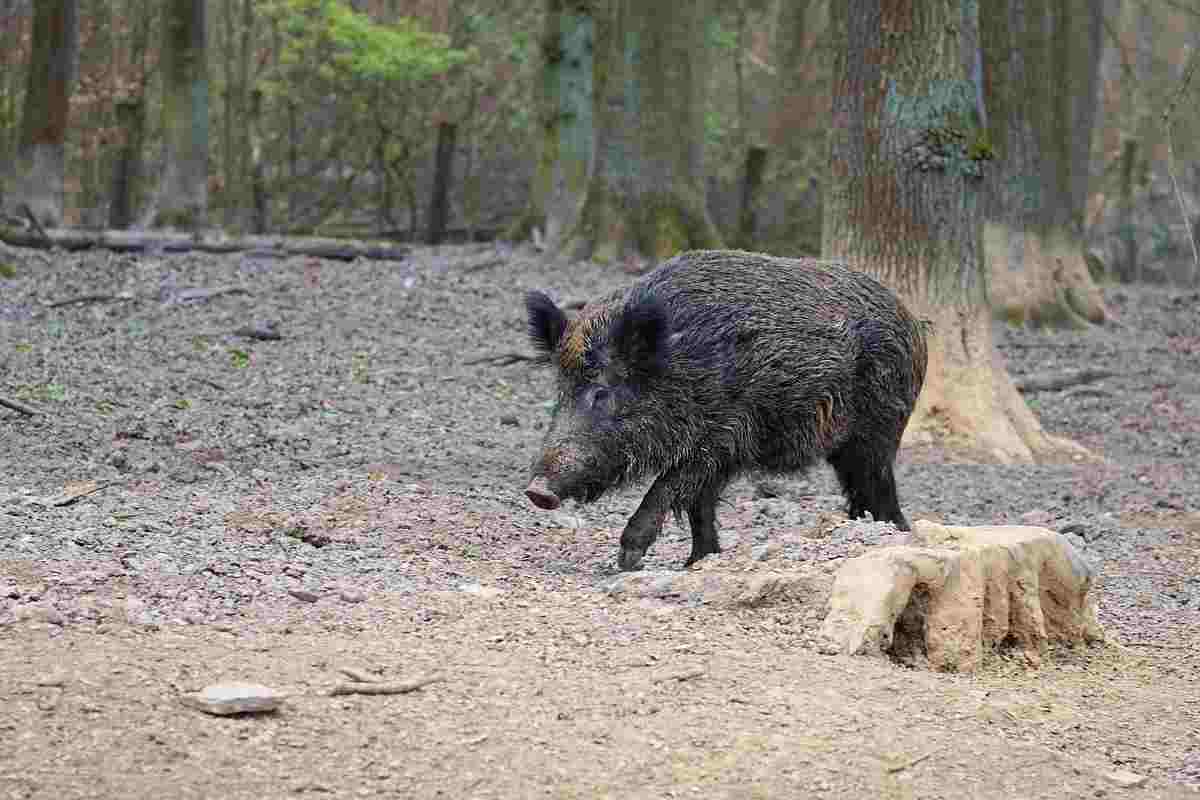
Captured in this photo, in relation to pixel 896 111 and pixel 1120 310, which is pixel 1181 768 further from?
pixel 1120 310

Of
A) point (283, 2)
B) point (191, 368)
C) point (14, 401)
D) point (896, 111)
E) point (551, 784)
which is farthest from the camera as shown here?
point (283, 2)

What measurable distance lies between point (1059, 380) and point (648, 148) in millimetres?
5888

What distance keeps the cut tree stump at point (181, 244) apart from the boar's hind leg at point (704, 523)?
10271mm

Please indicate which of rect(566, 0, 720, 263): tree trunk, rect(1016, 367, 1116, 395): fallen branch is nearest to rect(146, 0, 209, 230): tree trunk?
rect(566, 0, 720, 263): tree trunk

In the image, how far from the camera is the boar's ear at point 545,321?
24.4 feet

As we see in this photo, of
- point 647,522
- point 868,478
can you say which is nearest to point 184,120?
point 868,478

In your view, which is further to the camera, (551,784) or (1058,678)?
(1058,678)

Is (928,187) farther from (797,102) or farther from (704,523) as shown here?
(797,102)

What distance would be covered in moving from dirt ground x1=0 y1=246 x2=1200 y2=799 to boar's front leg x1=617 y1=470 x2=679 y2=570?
24 cm

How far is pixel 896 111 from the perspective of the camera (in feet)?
36.9

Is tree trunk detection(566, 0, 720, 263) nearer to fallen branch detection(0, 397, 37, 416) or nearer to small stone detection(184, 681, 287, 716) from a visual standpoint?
fallen branch detection(0, 397, 37, 416)

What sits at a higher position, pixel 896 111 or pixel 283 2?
pixel 283 2

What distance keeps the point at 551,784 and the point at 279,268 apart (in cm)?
1228

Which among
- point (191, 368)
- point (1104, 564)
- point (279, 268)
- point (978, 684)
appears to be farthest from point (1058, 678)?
point (279, 268)
